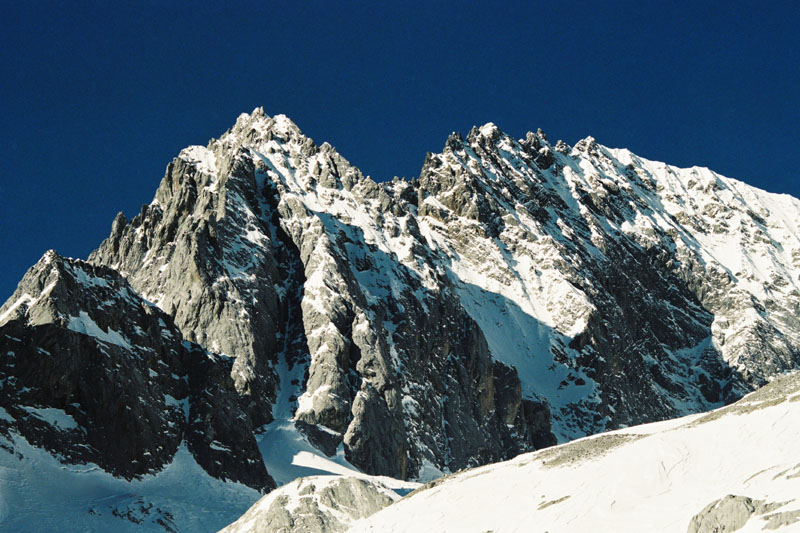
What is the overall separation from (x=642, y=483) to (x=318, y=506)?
23456 millimetres

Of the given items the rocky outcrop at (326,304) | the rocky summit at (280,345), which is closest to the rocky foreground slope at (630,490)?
the rocky summit at (280,345)

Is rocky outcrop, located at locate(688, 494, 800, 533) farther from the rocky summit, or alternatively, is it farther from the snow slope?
the rocky summit

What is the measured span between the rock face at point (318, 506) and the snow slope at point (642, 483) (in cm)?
476

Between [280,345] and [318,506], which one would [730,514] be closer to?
[318,506]

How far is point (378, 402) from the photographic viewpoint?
130875 mm

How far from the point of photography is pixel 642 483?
38.2 m

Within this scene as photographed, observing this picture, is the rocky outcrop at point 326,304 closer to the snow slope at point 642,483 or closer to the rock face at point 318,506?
the rock face at point 318,506

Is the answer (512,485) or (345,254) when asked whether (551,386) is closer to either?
(345,254)

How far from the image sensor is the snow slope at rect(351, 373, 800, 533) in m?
32.4

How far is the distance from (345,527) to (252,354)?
8390 centimetres

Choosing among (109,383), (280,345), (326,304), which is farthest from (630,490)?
(280,345)

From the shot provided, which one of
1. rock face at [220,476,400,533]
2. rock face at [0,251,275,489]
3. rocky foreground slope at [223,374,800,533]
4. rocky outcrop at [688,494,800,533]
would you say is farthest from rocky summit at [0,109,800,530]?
rocky outcrop at [688,494,800,533]

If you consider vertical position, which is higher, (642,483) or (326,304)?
(326,304)

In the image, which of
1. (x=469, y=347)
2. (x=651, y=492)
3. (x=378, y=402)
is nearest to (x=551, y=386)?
(x=469, y=347)
